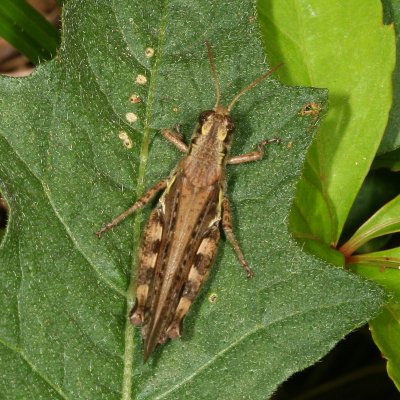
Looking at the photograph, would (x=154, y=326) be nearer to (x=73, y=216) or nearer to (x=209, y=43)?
(x=73, y=216)

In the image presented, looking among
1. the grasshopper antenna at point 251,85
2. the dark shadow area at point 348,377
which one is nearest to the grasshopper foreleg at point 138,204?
the grasshopper antenna at point 251,85

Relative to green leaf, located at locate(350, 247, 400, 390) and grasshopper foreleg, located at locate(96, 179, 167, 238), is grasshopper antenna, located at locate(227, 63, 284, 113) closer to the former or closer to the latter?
grasshopper foreleg, located at locate(96, 179, 167, 238)

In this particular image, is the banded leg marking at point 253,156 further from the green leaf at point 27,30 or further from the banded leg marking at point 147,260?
the green leaf at point 27,30

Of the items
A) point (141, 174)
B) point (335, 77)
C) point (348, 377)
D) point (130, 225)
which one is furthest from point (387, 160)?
point (130, 225)

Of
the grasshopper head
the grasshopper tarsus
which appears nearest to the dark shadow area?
the grasshopper head

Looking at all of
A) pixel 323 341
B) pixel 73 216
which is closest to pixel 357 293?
pixel 323 341

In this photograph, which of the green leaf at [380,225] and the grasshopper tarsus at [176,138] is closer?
the grasshopper tarsus at [176,138]
